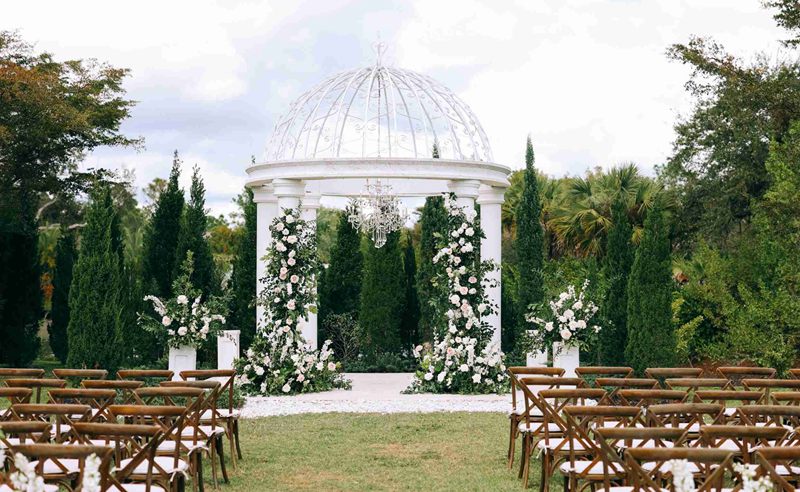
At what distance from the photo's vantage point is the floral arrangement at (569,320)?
14508 millimetres

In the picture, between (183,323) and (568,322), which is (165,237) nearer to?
(183,323)

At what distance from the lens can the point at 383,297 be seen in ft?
72.9

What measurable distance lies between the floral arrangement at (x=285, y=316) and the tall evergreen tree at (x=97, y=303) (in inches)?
108

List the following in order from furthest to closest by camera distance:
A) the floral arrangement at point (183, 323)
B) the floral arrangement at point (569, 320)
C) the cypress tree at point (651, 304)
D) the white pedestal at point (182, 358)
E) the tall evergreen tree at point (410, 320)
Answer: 1. the tall evergreen tree at point (410, 320)
2. the cypress tree at point (651, 304)
3. the white pedestal at point (182, 358)
4. the floral arrangement at point (183, 323)
5. the floral arrangement at point (569, 320)

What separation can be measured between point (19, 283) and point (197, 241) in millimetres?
4406

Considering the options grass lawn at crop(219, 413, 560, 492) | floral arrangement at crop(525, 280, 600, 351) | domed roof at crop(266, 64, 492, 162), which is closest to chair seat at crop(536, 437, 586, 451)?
grass lawn at crop(219, 413, 560, 492)

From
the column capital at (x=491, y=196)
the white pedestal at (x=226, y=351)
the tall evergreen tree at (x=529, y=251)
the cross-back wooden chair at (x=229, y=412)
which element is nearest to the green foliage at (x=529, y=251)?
the tall evergreen tree at (x=529, y=251)

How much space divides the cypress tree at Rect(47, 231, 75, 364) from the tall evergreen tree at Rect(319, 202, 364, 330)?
595 centimetres

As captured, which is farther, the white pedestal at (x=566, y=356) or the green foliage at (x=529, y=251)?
the green foliage at (x=529, y=251)

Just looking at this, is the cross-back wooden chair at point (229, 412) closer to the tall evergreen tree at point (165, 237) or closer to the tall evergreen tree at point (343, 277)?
the tall evergreen tree at point (165, 237)

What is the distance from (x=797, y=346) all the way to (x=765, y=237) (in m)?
2.27

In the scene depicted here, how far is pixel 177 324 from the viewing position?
14727mm

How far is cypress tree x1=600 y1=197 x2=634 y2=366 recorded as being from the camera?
18812 mm

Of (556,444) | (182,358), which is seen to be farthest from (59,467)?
(182,358)
